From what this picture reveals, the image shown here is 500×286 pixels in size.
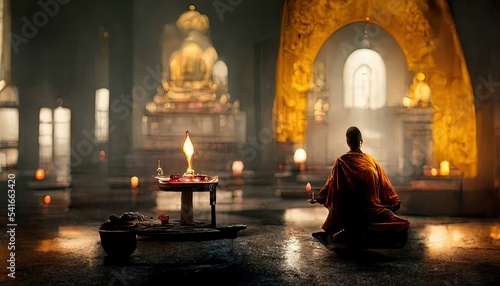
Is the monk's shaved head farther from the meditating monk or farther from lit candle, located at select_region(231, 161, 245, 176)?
lit candle, located at select_region(231, 161, 245, 176)

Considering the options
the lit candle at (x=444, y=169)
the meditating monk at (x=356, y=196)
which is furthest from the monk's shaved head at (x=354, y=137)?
the lit candle at (x=444, y=169)

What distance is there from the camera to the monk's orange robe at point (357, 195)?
23.4 feet

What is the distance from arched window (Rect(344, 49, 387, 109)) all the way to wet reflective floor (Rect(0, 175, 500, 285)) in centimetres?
1313

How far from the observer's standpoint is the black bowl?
246 inches

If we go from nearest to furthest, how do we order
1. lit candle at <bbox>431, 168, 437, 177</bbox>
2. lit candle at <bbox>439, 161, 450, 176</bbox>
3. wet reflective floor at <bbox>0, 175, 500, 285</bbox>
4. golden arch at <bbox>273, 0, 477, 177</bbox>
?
1. wet reflective floor at <bbox>0, 175, 500, 285</bbox>
2. lit candle at <bbox>439, 161, 450, 176</bbox>
3. lit candle at <bbox>431, 168, 437, 177</bbox>
4. golden arch at <bbox>273, 0, 477, 177</bbox>

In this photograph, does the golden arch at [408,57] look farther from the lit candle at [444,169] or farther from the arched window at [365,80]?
the arched window at [365,80]

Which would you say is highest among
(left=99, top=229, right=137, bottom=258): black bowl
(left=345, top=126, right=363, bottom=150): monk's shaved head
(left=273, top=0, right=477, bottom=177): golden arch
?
(left=273, top=0, right=477, bottom=177): golden arch

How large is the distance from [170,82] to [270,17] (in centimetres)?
393

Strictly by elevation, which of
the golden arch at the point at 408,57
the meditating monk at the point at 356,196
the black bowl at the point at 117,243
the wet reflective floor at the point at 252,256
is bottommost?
the wet reflective floor at the point at 252,256

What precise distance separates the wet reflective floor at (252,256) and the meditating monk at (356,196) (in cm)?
39

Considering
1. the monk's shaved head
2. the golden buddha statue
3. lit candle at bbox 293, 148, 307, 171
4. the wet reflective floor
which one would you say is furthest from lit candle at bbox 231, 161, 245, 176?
the monk's shaved head

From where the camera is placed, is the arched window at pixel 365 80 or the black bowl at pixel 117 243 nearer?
the black bowl at pixel 117 243

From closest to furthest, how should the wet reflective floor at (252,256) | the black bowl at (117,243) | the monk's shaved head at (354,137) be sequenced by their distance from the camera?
the wet reflective floor at (252,256)
the black bowl at (117,243)
the monk's shaved head at (354,137)

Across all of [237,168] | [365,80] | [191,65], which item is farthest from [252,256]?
[365,80]
